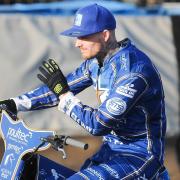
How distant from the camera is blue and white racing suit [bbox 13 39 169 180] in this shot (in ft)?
14.7

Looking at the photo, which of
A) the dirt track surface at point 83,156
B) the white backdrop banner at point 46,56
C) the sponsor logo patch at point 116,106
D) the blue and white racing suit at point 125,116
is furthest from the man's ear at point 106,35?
the dirt track surface at point 83,156

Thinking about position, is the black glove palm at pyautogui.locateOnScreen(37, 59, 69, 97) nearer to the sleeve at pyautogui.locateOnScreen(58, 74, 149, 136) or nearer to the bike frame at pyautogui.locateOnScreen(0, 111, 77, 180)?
the sleeve at pyautogui.locateOnScreen(58, 74, 149, 136)

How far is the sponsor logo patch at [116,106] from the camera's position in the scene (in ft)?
14.5

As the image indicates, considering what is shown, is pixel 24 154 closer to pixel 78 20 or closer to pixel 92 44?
pixel 92 44

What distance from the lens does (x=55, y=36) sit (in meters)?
8.52

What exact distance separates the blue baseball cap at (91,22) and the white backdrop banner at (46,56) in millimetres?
3553

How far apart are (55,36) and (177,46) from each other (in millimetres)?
1550

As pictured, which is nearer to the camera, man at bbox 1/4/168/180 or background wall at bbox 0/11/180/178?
man at bbox 1/4/168/180

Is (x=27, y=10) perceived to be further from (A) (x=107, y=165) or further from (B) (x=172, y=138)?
(A) (x=107, y=165)

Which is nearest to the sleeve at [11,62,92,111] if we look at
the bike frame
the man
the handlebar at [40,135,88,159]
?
the man

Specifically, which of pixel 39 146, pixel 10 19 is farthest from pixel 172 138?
pixel 39 146

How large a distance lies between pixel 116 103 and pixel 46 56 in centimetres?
410

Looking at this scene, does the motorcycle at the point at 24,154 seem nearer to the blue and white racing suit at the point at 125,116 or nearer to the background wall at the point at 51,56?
the blue and white racing suit at the point at 125,116

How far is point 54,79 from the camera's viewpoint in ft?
14.8
